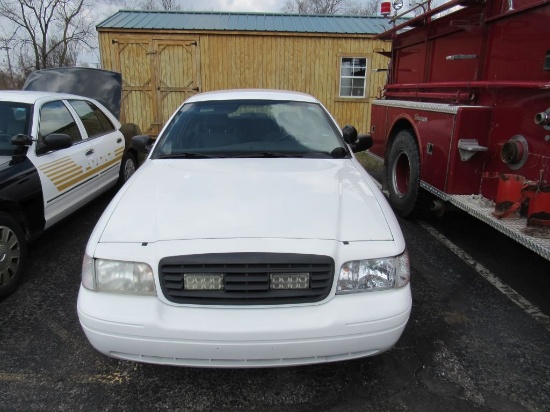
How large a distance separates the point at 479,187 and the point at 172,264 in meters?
3.09

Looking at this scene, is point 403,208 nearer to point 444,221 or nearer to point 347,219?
point 444,221

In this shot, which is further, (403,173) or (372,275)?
(403,173)

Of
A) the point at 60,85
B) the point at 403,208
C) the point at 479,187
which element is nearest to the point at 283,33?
the point at 60,85

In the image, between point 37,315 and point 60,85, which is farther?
point 60,85

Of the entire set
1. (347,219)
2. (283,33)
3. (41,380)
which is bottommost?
(41,380)

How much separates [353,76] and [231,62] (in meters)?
3.72

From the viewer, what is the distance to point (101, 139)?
5.16 m

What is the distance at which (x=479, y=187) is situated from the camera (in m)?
3.88

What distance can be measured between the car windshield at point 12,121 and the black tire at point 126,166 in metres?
1.80

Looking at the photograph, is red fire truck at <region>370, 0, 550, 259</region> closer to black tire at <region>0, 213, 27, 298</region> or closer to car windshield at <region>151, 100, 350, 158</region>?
car windshield at <region>151, 100, 350, 158</region>

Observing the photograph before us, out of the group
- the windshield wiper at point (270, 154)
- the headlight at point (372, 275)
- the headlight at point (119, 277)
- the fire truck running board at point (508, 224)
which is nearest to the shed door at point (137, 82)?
the windshield wiper at point (270, 154)

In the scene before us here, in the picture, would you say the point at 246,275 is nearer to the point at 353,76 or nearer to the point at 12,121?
the point at 12,121

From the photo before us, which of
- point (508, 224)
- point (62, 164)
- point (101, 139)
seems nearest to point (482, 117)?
point (508, 224)

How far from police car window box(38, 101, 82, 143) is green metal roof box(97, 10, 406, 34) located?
8303 mm
